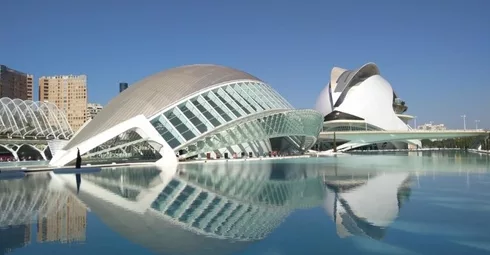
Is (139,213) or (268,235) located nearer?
(268,235)

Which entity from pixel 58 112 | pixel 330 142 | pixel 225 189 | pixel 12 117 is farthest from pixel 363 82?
pixel 225 189

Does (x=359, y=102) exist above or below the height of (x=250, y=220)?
above

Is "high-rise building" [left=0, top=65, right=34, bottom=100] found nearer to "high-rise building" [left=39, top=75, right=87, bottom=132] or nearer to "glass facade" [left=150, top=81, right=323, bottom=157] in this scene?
"high-rise building" [left=39, top=75, right=87, bottom=132]

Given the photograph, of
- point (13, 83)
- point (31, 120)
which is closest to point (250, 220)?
point (31, 120)

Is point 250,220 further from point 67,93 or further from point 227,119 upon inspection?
point 67,93

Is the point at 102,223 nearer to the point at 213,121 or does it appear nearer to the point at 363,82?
the point at 213,121

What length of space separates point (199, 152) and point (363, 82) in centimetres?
7354

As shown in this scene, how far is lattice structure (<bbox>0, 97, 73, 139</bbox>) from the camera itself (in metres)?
62.4

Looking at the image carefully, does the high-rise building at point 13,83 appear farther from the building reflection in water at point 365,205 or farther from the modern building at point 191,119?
the building reflection in water at point 365,205

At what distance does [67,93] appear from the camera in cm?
14988

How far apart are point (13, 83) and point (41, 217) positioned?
13062cm

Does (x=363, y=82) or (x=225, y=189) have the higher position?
(x=363, y=82)

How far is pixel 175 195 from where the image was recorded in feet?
55.6

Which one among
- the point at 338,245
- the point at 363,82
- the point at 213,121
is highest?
the point at 363,82
